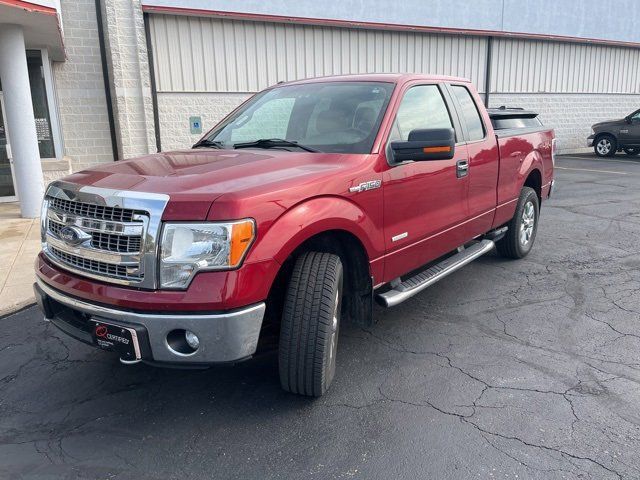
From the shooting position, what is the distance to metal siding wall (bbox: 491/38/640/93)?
17500 mm

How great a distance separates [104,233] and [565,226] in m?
7.08

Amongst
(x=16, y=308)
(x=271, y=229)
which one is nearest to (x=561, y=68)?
(x=16, y=308)

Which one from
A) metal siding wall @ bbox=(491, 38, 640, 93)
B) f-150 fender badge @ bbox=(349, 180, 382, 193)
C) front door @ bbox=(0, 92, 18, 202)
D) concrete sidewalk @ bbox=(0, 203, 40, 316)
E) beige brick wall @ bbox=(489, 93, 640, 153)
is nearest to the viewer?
f-150 fender badge @ bbox=(349, 180, 382, 193)

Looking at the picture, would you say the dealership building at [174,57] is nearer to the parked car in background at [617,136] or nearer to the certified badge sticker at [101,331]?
the parked car in background at [617,136]

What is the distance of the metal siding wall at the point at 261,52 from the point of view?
474 inches

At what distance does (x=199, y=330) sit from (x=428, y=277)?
2.09 m

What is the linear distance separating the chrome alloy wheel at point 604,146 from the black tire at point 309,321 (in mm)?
18230

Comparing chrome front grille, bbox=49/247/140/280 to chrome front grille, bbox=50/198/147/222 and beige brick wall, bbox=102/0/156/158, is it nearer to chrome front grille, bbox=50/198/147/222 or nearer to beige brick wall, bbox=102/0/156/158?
chrome front grille, bbox=50/198/147/222

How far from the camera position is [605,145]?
1825cm

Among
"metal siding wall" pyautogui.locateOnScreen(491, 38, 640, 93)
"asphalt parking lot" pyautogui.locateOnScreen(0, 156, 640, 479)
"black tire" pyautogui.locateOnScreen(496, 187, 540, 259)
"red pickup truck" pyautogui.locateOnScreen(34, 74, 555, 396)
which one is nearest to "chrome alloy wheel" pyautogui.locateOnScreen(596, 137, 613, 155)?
"metal siding wall" pyautogui.locateOnScreen(491, 38, 640, 93)

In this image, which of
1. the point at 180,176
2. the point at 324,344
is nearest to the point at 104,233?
the point at 180,176

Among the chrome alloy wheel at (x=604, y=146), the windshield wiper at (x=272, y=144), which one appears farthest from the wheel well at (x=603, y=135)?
the windshield wiper at (x=272, y=144)

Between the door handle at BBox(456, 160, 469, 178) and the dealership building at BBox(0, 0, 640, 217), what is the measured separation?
21.2ft

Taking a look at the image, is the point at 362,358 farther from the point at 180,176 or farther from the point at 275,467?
the point at 180,176
